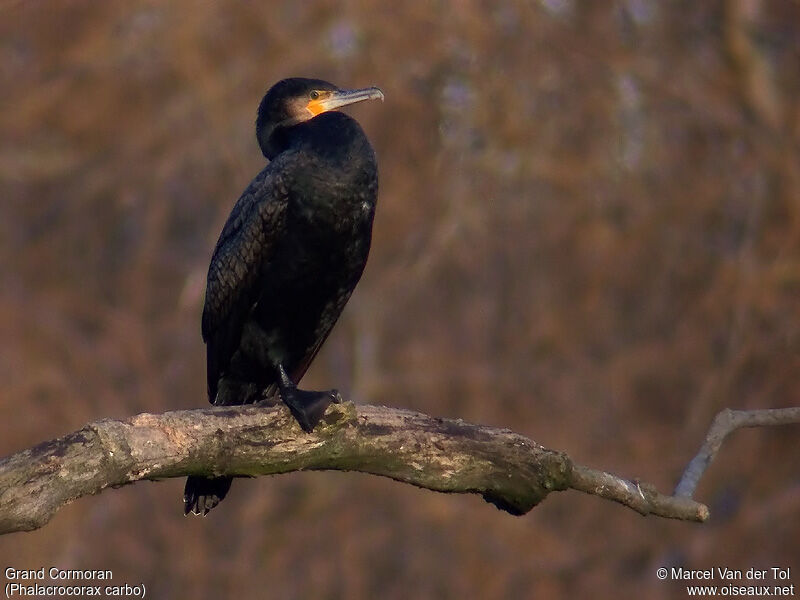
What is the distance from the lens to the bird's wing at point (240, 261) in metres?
4.05

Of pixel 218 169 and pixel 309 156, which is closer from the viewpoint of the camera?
pixel 309 156

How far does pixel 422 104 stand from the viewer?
32.8 feet

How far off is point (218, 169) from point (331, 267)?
587 centimetres

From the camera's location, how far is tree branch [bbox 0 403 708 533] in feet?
10.4

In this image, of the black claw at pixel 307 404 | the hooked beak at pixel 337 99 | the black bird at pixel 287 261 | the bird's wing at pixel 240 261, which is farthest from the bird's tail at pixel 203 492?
the hooked beak at pixel 337 99

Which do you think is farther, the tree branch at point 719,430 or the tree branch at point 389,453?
the tree branch at point 719,430

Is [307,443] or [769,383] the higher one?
[307,443]

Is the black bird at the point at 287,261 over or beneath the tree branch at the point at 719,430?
over

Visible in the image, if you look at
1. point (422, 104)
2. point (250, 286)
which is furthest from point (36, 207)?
point (250, 286)

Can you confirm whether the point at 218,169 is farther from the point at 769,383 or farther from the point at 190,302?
the point at 769,383

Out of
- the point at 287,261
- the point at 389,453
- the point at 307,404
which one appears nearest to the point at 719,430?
the point at 389,453

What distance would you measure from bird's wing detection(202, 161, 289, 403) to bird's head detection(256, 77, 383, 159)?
299 mm

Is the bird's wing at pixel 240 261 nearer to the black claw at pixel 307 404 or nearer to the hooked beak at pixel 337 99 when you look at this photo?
the hooked beak at pixel 337 99

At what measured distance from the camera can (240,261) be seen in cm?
416
